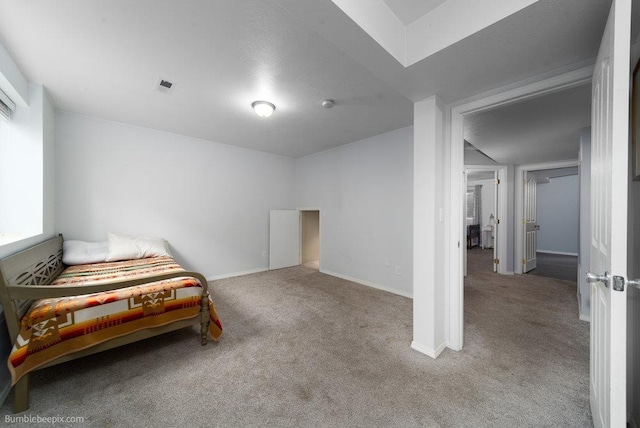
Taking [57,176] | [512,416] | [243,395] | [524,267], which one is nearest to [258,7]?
[243,395]

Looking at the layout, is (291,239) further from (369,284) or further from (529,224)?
(529,224)

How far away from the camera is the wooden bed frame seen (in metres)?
1.40

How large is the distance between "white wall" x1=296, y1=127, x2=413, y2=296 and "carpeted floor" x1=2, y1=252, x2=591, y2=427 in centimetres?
109

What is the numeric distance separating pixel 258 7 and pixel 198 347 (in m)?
2.62

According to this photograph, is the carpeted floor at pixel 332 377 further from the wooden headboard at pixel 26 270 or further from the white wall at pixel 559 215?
the white wall at pixel 559 215

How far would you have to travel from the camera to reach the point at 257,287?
370 cm

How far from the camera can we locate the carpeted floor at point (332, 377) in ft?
4.52

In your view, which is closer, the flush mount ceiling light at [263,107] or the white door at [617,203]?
the white door at [617,203]

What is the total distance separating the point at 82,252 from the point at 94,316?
1.68 metres

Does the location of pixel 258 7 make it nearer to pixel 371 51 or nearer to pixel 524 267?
pixel 371 51

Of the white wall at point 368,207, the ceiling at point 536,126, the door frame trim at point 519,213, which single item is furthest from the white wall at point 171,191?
the door frame trim at point 519,213

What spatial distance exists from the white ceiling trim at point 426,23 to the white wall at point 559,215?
27.0 ft

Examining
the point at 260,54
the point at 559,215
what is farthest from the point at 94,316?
the point at 559,215

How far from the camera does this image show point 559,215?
6906mm
